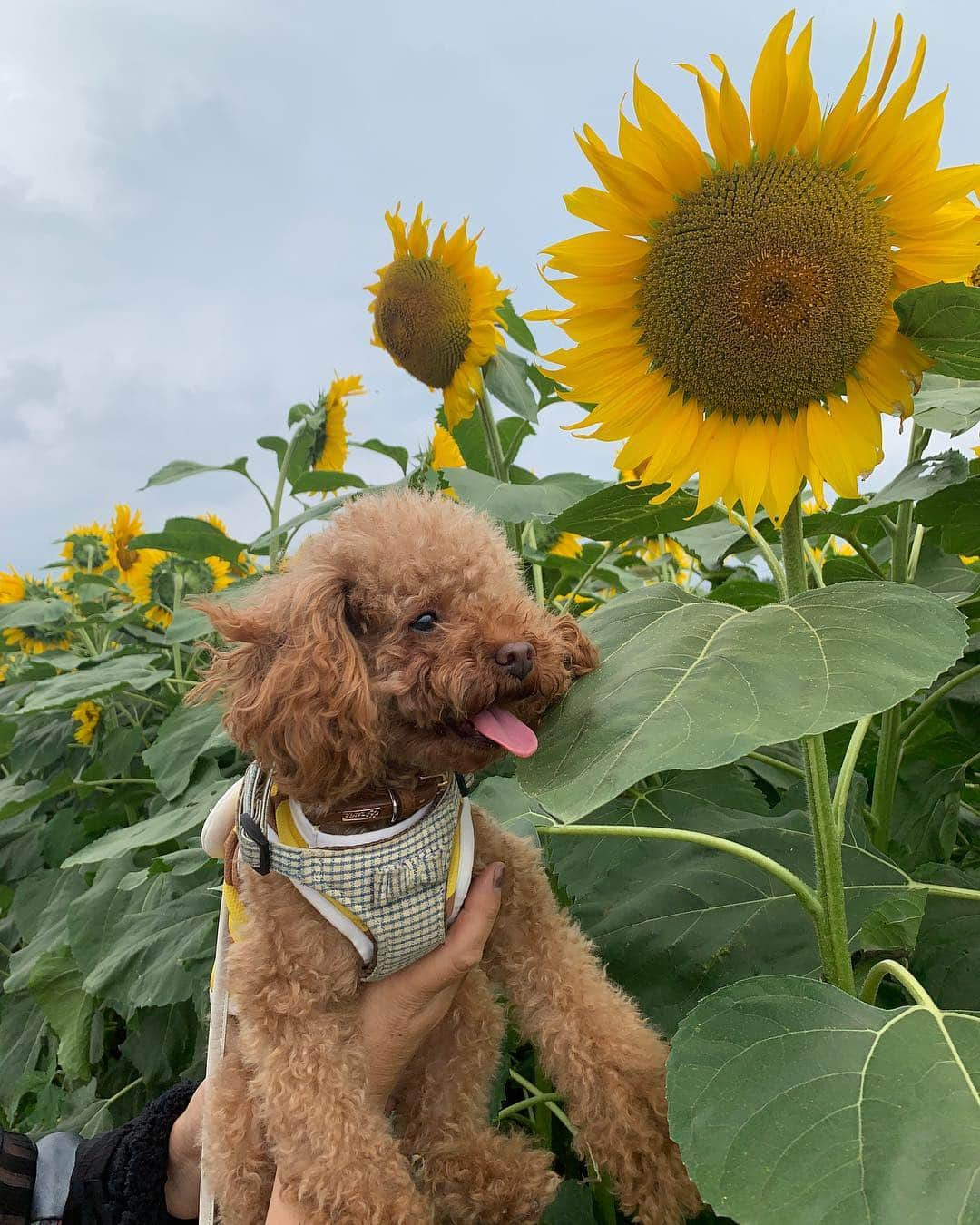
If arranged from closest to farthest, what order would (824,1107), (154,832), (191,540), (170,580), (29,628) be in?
(824,1107) < (154,832) < (191,540) < (170,580) < (29,628)

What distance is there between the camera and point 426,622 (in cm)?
150

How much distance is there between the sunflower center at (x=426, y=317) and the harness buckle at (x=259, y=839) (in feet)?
5.10

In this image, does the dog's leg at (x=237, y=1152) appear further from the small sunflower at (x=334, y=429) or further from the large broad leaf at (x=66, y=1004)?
the small sunflower at (x=334, y=429)

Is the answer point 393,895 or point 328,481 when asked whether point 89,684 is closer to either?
point 328,481

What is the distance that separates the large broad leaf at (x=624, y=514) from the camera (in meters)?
1.56

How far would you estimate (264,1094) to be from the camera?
144 cm

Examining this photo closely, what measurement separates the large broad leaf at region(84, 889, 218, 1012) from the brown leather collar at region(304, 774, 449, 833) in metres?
0.84

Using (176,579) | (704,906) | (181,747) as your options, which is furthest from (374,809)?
(176,579)

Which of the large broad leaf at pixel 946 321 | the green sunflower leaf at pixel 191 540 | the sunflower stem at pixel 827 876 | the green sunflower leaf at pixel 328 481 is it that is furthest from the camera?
the green sunflower leaf at pixel 191 540

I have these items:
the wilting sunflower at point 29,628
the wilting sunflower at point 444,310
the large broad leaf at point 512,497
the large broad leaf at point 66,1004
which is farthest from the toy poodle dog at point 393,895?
the wilting sunflower at point 29,628

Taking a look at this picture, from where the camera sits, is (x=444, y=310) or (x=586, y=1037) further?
(x=444, y=310)

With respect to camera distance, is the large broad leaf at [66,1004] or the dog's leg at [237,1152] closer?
the dog's leg at [237,1152]

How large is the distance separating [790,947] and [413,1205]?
2.15 ft

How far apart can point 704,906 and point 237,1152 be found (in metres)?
0.82
